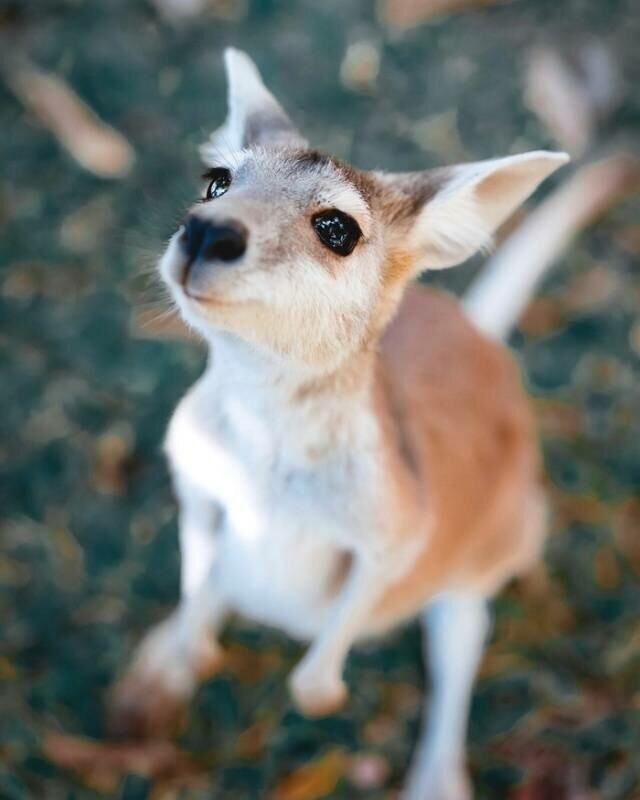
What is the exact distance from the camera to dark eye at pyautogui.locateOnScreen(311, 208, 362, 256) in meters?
1.62

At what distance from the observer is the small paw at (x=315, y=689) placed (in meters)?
2.21

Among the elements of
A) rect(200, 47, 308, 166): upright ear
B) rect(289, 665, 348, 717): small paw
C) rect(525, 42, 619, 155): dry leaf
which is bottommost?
rect(289, 665, 348, 717): small paw

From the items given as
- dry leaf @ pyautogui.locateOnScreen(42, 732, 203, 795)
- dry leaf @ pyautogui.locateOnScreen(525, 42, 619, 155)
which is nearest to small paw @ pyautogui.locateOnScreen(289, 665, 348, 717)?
dry leaf @ pyautogui.locateOnScreen(42, 732, 203, 795)

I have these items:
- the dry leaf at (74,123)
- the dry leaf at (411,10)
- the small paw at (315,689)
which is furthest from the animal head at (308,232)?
the dry leaf at (411,10)

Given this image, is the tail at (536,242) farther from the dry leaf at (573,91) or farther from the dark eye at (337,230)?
the dark eye at (337,230)

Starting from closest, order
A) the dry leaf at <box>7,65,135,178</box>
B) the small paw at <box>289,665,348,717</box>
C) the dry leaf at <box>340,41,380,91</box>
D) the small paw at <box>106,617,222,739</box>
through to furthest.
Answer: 1. the small paw at <box>289,665,348,717</box>
2. the small paw at <box>106,617,222,739</box>
3. the dry leaf at <box>7,65,135,178</box>
4. the dry leaf at <box>340,41,380,91</box>

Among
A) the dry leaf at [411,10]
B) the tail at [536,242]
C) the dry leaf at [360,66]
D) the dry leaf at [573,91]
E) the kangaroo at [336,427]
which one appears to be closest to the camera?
the kangaroo at [336,427]

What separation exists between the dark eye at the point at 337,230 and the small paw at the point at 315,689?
1078 mm

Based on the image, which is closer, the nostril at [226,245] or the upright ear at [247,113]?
the nostril at [226,245]

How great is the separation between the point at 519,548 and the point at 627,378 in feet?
3.61

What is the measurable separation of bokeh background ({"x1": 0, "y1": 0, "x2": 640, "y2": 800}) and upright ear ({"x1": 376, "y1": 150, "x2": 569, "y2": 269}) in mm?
523

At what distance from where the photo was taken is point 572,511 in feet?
10.3

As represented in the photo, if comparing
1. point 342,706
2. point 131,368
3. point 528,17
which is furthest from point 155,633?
point 528,17

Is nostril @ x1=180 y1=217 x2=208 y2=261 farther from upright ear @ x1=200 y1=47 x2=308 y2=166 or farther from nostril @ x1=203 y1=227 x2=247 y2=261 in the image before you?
upright ear @ x1=200 y1=47 x2=308 y2=166
